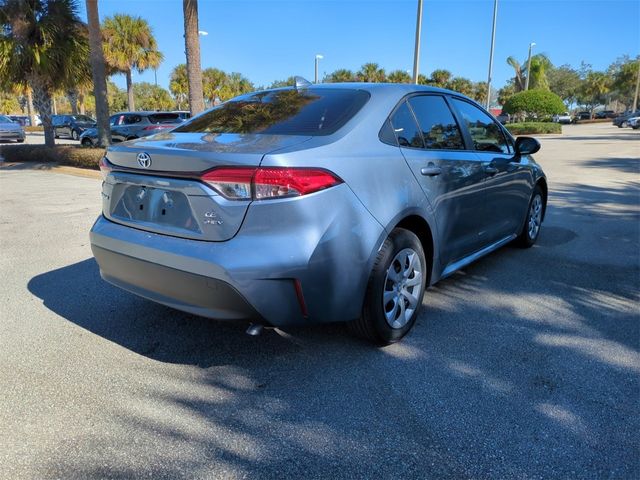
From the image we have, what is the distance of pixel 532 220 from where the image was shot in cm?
560

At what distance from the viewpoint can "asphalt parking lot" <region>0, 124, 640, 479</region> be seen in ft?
7.27

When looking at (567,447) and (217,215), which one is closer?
(567,447)

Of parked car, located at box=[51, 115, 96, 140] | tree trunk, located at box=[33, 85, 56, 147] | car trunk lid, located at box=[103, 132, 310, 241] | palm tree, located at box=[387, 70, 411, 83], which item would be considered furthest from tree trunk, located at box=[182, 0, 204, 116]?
palm tree, located at box=[387, 70, 411, 83]

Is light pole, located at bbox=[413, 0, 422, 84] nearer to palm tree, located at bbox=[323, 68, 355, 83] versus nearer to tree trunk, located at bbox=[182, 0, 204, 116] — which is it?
tree trunk, located at bbox=[182, 0, 204, 116]

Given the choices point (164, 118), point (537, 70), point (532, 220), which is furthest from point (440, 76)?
point (532, 220)

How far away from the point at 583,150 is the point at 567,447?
19.3 meters

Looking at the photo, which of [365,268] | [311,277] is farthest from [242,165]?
[365,268]

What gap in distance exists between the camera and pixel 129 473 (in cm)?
212

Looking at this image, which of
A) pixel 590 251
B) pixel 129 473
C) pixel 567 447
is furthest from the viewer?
pixel 590 251

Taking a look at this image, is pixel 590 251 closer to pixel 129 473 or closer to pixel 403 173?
pixel 403 173

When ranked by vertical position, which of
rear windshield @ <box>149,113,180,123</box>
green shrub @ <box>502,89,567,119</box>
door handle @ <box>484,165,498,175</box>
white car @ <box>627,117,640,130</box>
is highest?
green shrub @ <box>502,89,567,119</box>

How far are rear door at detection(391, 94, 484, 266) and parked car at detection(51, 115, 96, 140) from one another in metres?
32.6

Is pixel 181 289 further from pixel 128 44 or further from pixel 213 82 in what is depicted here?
pixel 213 82

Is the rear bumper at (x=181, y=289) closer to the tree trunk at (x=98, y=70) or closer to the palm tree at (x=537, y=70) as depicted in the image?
the tree trunk at (x=98, y=70)
